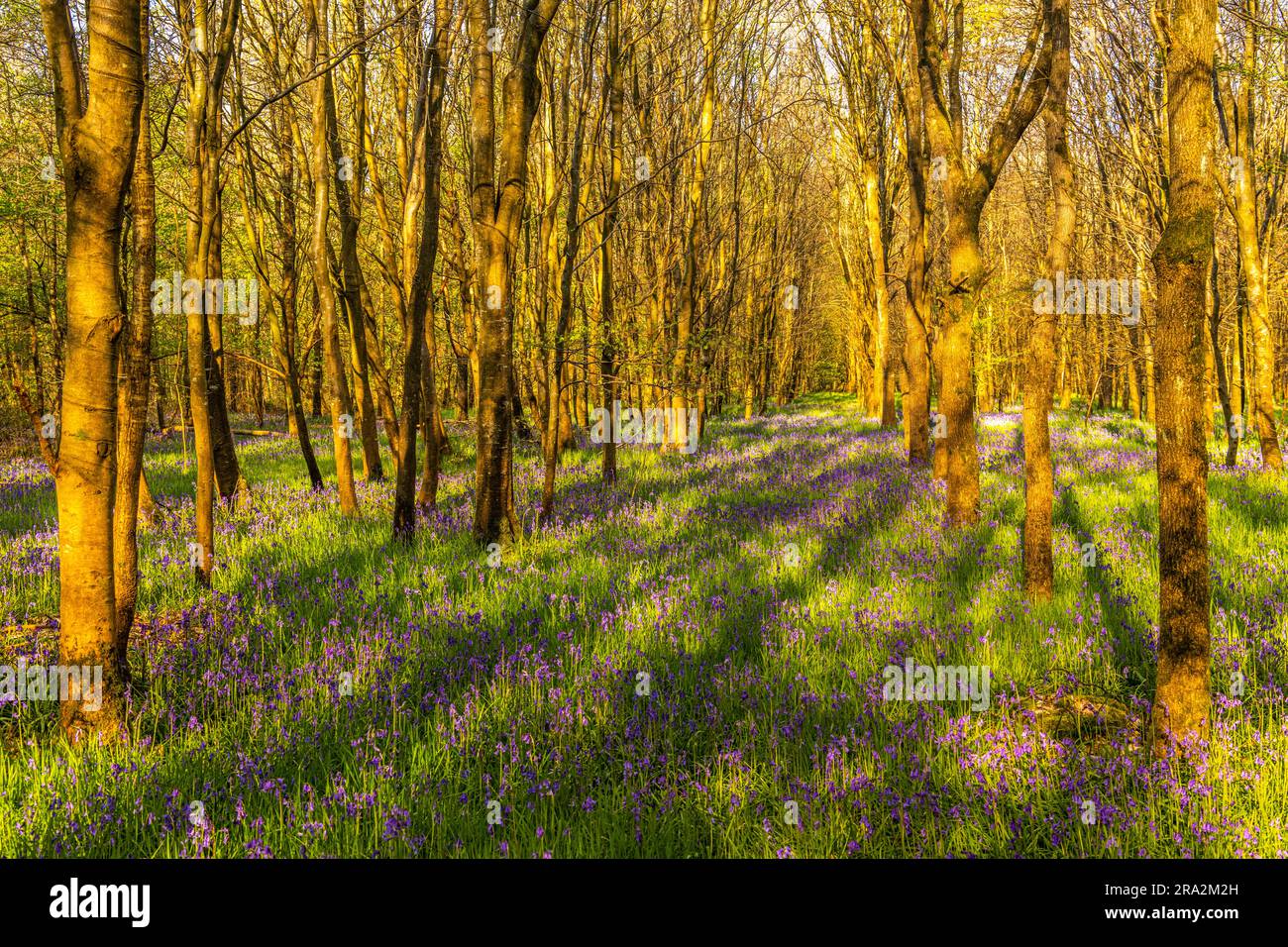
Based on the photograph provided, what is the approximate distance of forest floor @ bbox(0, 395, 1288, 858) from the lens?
2.54 m

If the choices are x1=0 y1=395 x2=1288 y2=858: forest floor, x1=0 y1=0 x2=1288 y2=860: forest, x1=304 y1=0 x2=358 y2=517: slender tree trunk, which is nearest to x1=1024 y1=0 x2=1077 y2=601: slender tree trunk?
x1=0 y1=0 x2=1288 y2=860: forest

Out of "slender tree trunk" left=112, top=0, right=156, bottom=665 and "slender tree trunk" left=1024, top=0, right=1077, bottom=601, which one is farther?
"slender tree trunk" left=1024, top=0, right=1077, bottom=601

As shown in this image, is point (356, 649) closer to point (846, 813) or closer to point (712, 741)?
point (712, 741)

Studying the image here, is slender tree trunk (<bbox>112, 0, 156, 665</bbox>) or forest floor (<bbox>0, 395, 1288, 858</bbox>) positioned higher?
slender tree trunk (<bbox>112, 0, 156, 665</bbox>)

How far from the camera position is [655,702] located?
361 centimetres

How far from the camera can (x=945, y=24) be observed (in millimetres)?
10000

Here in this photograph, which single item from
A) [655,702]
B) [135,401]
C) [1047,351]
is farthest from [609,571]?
[1047,351]

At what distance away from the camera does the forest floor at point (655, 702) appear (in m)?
2.54

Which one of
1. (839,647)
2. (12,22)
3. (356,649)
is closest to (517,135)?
(356,649)

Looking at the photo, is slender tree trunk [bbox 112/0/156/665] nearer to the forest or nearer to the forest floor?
the forest

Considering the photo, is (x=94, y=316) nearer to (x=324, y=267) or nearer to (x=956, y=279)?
(x=324, y=267)

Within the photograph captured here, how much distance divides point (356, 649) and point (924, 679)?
3542 millimetres

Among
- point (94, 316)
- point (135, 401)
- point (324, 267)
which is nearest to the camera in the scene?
point (94, 316)

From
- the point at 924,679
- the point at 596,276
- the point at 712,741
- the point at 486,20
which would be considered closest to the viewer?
the point at 712,741
